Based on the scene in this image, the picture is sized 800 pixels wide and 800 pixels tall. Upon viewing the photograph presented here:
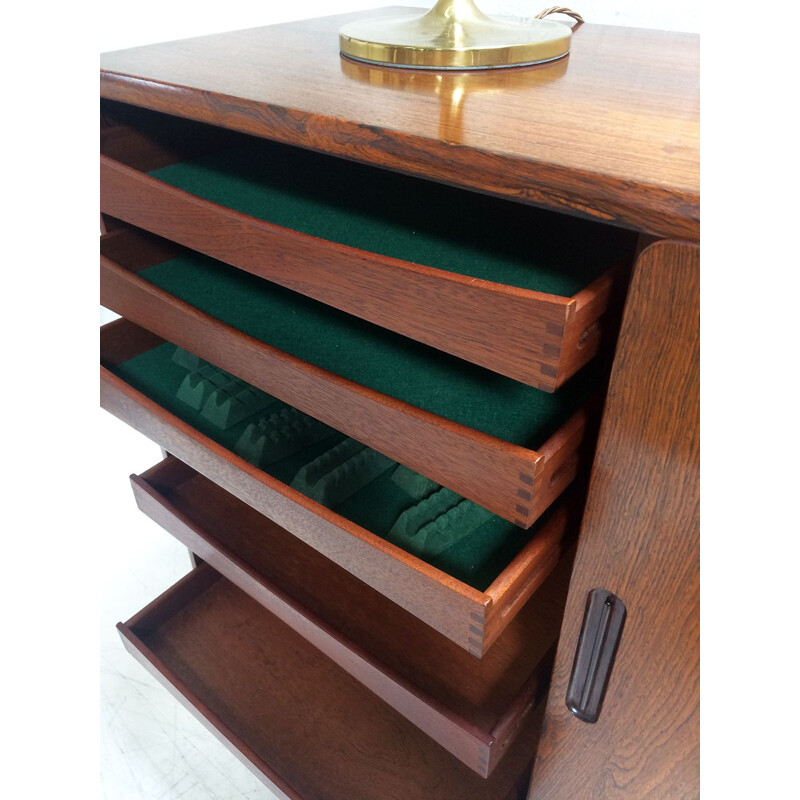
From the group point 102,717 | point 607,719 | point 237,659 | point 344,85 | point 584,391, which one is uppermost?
point 344,85

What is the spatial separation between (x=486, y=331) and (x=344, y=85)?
214 millimetres

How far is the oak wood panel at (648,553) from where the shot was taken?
332 millimetres

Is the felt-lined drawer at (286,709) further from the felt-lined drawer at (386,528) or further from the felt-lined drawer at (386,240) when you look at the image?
the felt-lined drawer at (386,240)

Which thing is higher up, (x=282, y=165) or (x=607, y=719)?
(x=282, y=165)

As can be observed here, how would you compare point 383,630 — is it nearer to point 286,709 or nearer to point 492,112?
point 286,709

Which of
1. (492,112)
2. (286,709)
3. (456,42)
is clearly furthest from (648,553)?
(286,709)

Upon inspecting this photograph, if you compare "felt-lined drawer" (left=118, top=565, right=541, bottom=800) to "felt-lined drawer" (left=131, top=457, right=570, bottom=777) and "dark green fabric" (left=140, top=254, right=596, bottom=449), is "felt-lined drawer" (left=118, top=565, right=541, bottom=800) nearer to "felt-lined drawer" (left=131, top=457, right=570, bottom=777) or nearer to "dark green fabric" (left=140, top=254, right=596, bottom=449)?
"felt-lined drawer" (left=131, top=457, right=570, bottom=777)

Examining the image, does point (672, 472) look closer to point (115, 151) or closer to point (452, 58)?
point (452, 58)

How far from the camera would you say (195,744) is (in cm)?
85

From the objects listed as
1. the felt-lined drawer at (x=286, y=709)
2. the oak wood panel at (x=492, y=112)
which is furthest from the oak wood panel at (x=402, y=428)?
the felt-lined drawer at (x=286, y=709)

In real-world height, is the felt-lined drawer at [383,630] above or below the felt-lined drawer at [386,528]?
below

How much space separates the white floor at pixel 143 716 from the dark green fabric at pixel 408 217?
2.03ft
